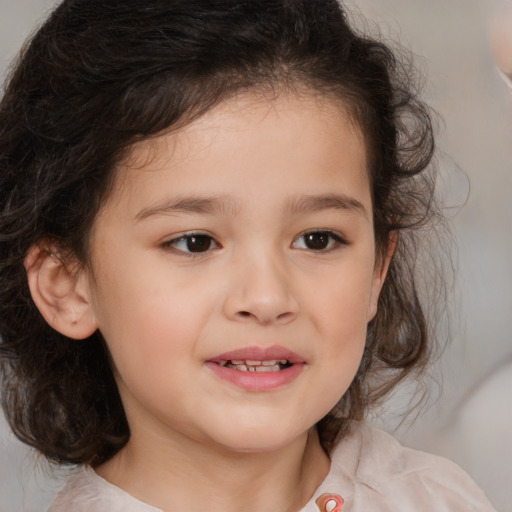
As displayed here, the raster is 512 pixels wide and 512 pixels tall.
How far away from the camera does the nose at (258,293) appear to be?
4.12 feet

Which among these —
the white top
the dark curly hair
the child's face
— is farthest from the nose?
the white top

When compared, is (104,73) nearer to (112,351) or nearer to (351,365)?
(112,351)

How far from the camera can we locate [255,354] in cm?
129

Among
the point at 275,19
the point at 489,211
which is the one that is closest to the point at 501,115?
the point at 489,211

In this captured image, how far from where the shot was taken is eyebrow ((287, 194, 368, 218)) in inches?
50.6

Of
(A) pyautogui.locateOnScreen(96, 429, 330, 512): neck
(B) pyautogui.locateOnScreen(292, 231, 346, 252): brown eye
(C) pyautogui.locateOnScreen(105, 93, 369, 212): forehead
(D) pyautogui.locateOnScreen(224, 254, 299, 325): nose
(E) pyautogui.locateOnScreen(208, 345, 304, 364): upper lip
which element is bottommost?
(A) pyautogui.locateOnScreen(96, 429, 330, 512): neck

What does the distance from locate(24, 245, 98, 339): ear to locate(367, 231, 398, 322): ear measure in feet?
1.06

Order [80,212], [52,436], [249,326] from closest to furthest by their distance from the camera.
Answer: [249,326] < [80,212] < [52,436]

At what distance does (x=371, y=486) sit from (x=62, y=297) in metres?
0.44

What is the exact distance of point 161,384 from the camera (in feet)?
4.37

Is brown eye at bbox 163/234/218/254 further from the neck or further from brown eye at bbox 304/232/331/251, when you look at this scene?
the neck

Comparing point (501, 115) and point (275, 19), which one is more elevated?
point (275, 19)

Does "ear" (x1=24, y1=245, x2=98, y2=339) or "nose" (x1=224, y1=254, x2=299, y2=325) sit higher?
"nose" (x1=224, y1=254, x2=299, y2=325)

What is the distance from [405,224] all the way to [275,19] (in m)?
0.40
